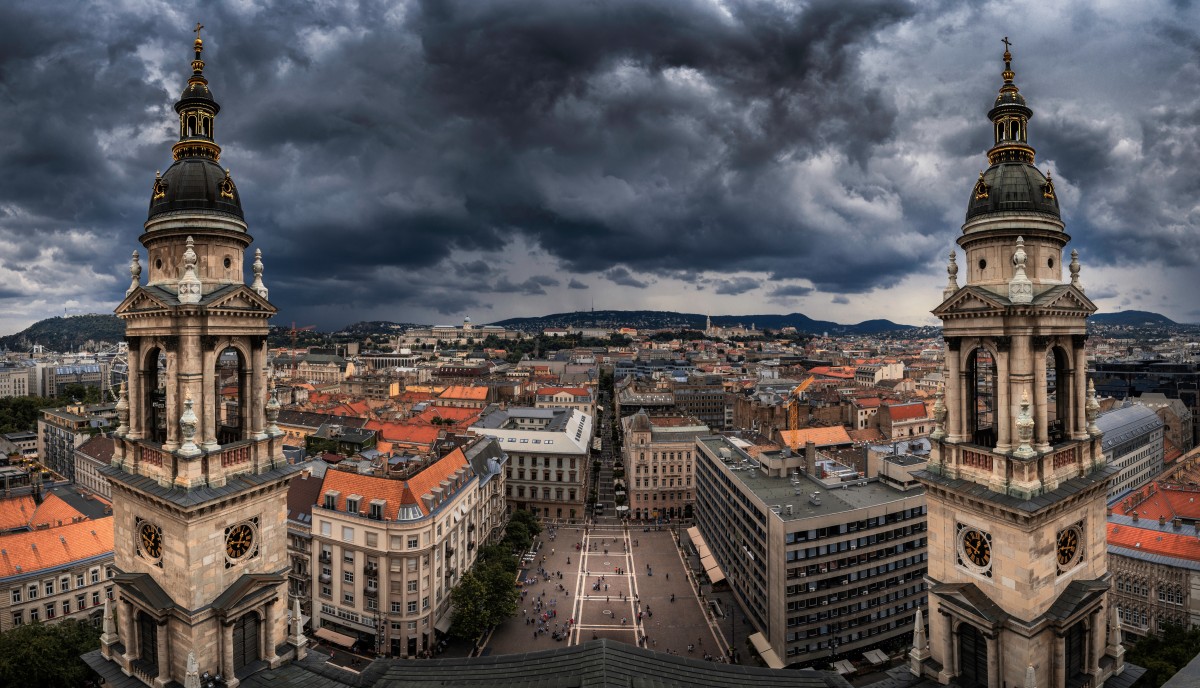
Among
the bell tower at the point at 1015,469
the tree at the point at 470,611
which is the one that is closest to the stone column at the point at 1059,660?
the bell tower at the point at 1015,469

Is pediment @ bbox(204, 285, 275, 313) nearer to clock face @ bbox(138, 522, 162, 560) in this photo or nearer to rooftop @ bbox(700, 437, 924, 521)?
clock face @ bbox(138, 522, 162, 560)

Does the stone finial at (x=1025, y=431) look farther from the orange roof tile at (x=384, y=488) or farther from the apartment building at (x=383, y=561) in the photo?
the orange roof tile at (x=384, y=488)

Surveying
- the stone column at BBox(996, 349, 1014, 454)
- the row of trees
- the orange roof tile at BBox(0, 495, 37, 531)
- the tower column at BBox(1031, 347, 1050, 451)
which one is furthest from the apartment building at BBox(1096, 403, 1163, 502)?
the orange roof tile at BBox(0, 495, 37, 531)

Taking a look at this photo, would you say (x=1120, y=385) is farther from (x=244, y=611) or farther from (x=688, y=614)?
(x=244, y=611)

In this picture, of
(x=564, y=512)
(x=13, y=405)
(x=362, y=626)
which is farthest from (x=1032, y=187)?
(x=13, y=405)

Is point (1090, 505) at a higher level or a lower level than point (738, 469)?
higher

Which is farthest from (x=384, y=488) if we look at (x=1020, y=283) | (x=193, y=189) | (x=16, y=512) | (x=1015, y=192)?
(x=1015, y=192)
